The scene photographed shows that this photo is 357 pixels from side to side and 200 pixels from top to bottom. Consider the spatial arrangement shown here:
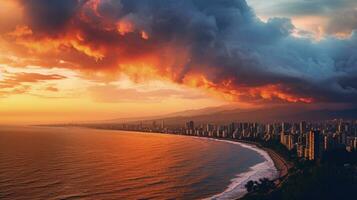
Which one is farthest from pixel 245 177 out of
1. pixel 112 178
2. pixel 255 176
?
pixel 112 178

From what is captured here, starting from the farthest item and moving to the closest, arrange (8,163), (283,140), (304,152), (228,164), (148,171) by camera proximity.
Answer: (283,140) < (304,152) < (228,164) < (8,163) < (148,171)

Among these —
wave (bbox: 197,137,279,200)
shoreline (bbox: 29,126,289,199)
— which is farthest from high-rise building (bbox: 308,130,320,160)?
wave (bbox: 197,137,279,200)

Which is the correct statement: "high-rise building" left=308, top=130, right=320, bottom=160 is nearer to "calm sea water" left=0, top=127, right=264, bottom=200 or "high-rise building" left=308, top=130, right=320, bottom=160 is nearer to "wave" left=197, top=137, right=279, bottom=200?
"wave" left=197, top=137, right=279, bottom=200

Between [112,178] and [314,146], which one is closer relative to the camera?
[112,178]

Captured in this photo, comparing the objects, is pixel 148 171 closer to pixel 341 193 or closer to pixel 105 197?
pixel 105 197

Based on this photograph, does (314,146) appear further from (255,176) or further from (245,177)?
(245,177)

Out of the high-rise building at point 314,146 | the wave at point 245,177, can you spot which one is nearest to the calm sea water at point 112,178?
the wave at point 245,177

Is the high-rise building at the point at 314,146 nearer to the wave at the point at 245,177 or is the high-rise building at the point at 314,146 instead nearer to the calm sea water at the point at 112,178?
the wave at the point at 245,177

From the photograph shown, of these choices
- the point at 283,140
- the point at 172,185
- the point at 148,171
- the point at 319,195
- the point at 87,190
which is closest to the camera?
the point at 319,195

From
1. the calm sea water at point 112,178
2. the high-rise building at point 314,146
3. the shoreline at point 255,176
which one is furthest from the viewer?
the high-rise building at point 314,146

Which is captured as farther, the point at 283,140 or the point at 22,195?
the point at 283,140

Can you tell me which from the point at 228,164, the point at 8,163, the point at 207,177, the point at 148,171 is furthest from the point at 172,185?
the point at 8,163
